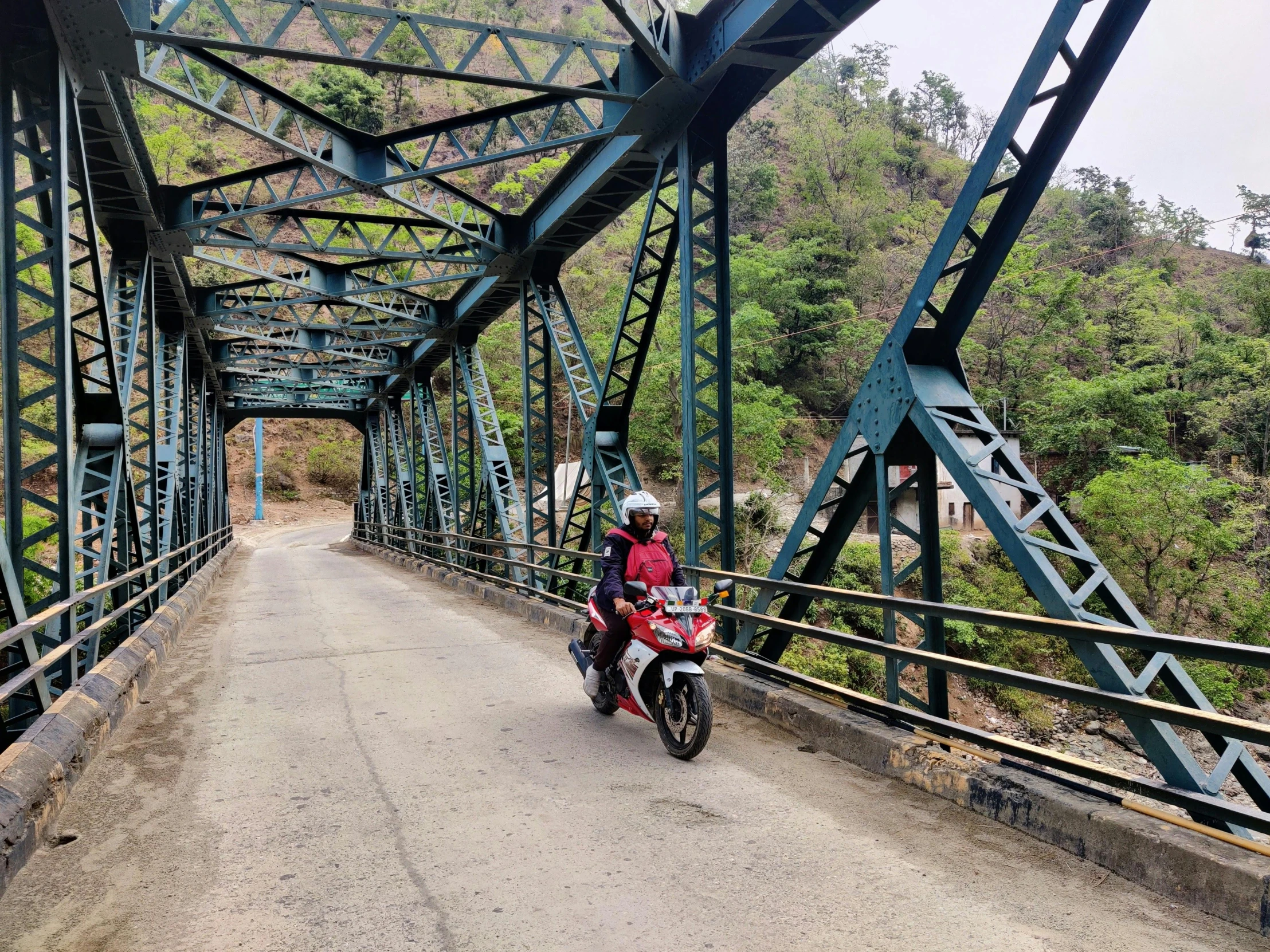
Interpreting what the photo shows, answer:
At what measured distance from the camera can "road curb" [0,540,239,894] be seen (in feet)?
12.5

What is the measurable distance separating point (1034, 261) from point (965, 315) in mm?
44375

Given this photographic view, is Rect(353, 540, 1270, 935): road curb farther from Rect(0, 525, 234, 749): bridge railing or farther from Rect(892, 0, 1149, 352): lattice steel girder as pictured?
Rect(0, 525, 234, 749): bridge railing

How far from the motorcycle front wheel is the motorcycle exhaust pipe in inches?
40.2

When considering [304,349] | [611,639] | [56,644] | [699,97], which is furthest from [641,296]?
[304,349]

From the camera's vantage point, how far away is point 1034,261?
1746 inches

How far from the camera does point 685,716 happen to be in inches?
209

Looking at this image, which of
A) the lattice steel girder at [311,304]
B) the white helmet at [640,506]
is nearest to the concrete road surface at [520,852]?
the white helmet at [640,506]

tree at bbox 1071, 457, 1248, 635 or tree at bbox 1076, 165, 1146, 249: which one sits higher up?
tree at bbox 1076, 165, 1146, 249

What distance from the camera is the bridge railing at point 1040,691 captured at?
125 inches

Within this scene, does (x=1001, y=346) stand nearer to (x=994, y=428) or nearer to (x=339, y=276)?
(x=339, y=276)

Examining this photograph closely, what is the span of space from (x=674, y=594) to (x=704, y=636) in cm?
32

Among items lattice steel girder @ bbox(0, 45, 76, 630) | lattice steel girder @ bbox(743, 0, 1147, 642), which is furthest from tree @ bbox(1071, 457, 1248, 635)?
lattice steel girder @ bbox(0, 45, 76, 630)

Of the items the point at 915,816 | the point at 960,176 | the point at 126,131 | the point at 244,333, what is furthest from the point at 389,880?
the point at 960,176

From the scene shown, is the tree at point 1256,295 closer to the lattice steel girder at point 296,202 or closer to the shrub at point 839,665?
the shrub at point 839,665
